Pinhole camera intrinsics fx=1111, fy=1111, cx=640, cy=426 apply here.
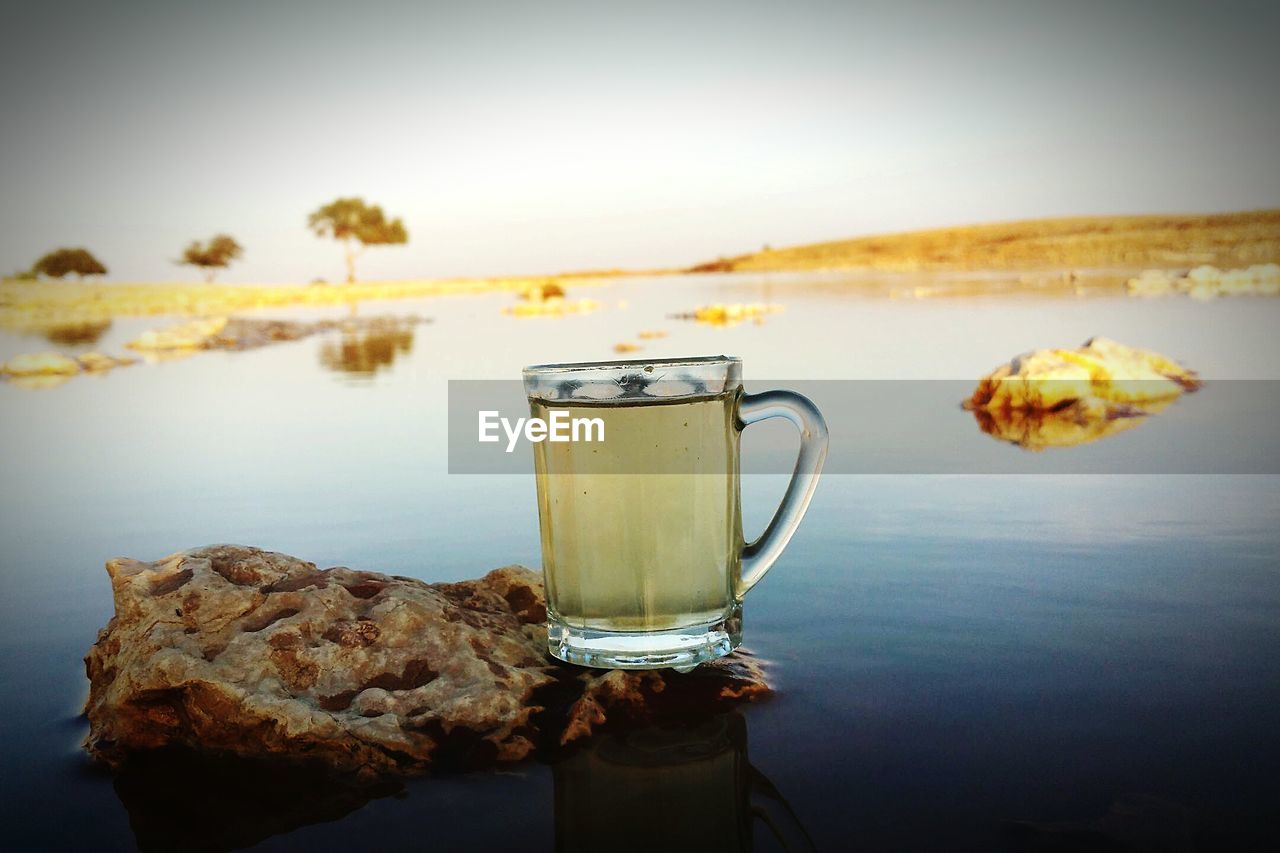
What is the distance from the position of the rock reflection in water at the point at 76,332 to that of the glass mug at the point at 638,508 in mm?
13116

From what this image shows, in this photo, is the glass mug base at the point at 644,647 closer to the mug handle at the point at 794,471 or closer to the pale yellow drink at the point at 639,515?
the pale yellow drink at the point at 639,515

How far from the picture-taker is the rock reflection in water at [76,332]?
1414 cm

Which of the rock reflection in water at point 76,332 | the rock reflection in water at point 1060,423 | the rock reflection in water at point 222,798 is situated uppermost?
the rock reflection in water at point 76,332

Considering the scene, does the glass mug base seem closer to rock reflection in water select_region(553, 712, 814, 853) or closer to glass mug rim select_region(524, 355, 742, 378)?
rock reflection in water select_region(553, 712, 814, 853)

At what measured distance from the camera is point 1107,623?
2.51 metres

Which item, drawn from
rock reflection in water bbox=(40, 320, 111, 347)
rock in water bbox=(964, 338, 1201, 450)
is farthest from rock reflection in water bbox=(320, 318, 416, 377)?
rock in water bbox=(964, 338, 1201, 450)

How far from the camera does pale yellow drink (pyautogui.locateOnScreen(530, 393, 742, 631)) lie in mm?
2061

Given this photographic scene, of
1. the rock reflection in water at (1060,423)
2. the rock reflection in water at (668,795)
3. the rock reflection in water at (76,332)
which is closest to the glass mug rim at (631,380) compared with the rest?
the rock reflection in water at (668,795)

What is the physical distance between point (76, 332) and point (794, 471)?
1673 centimetres

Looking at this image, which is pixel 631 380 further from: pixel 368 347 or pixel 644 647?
pixel 368 347

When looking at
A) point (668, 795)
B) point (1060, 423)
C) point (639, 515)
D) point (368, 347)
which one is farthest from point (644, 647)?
point (368, 347)

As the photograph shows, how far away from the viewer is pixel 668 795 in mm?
1692

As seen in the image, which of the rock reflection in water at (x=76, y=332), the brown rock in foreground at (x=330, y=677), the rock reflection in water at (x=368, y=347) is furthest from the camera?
the rock reflection in water at (x=76, y=332)

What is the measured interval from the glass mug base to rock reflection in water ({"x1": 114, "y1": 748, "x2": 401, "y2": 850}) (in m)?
0.47
